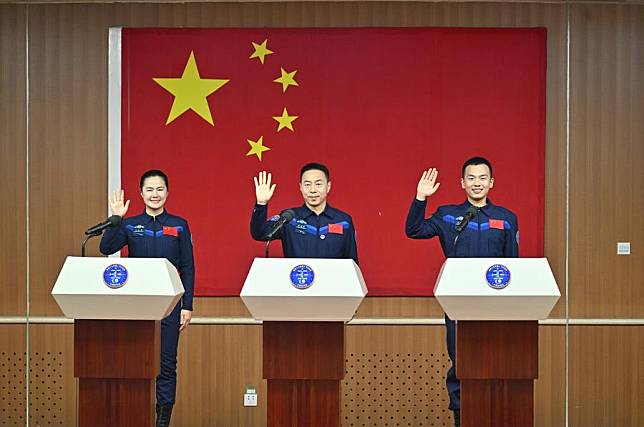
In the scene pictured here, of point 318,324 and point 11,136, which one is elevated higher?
point 11,136

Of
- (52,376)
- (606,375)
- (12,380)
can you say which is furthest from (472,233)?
(12,380)

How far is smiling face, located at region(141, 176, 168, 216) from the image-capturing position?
5156mm

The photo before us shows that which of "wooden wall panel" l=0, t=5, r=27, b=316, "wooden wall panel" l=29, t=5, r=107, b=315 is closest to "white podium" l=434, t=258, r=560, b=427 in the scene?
"wooden wall panel" l=29, t=5, r=107, b=315

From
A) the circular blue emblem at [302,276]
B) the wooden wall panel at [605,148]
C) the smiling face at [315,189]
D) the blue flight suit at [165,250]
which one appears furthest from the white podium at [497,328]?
the wooden wall panel at [605,148]

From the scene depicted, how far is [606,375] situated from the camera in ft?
19.1

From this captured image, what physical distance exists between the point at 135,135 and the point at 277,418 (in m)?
2.36

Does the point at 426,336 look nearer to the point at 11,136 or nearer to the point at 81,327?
the point at 81,327

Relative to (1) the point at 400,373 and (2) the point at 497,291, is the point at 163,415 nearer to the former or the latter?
(1) the point at 400,373

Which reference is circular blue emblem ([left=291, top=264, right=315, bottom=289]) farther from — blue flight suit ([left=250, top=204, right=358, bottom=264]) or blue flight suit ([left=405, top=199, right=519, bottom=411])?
blue flight suit ([left=405, top=199, right=519, bottom=411])

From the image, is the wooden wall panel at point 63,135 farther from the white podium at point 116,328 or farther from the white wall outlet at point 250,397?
the white podium at point 116,328

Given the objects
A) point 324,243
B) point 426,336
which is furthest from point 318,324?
point 426,336

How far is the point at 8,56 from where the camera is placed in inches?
231

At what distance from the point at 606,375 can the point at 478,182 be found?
1.64 m

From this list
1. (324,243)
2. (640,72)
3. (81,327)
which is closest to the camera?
(81,327)
